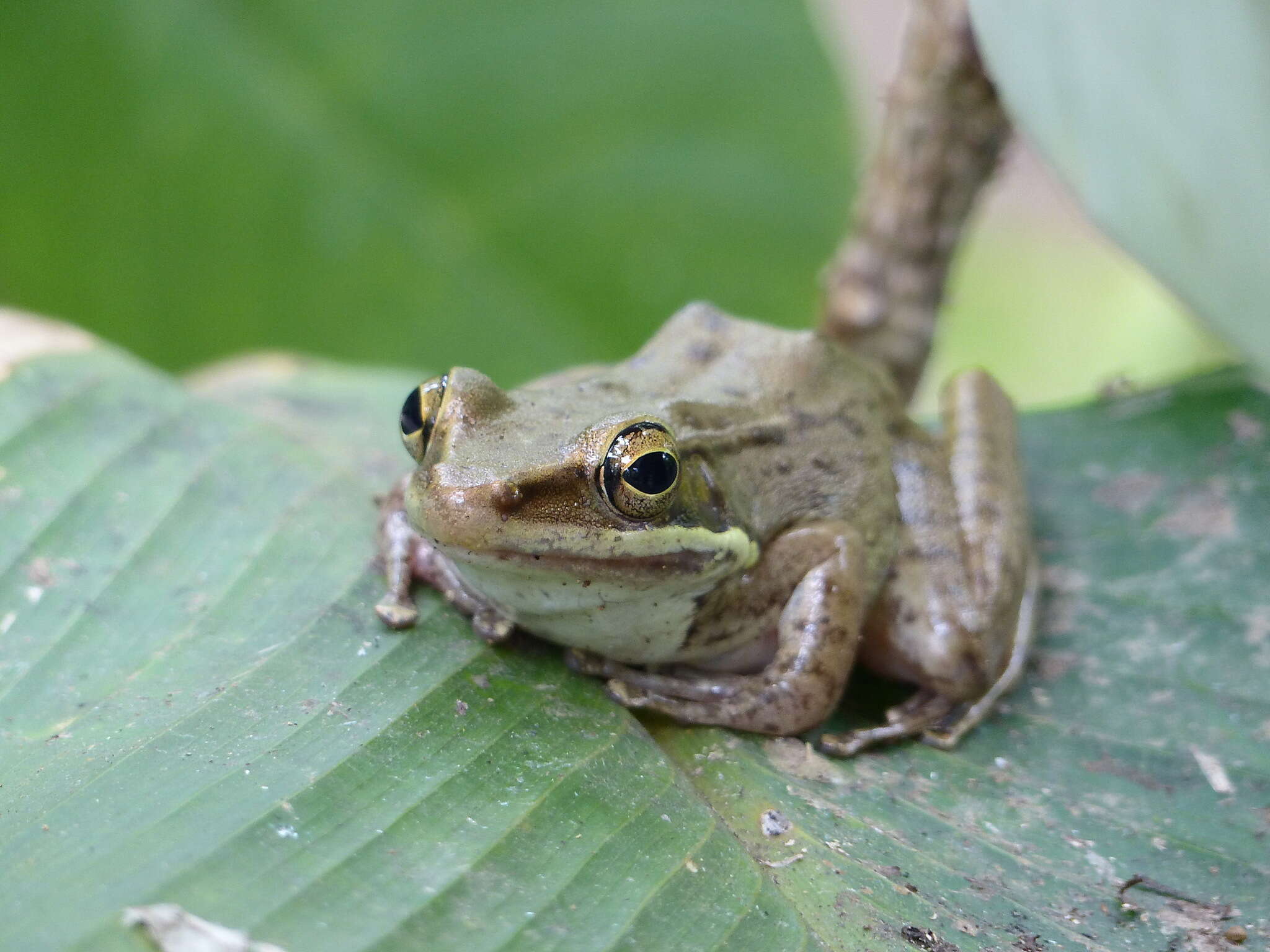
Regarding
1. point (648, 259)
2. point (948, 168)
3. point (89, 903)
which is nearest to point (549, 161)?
point (648, 259)

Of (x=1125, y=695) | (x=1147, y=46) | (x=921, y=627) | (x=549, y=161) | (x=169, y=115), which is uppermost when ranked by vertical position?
(x=169, y=115)

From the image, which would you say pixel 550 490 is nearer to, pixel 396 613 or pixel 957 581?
pixel 396 613

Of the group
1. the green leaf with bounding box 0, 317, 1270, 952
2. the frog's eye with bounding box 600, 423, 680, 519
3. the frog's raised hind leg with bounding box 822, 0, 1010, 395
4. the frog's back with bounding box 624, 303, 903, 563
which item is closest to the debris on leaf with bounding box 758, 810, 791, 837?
the green leaf with bounding box 0, 317, 1270, 952

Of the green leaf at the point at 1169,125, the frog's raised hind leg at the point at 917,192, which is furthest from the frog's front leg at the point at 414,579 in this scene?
the frog's raised hind leg at the point at 917,192

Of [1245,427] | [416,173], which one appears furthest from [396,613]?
[1245,427]

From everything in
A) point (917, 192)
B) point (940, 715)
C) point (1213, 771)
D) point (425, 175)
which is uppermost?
point (425, 175)

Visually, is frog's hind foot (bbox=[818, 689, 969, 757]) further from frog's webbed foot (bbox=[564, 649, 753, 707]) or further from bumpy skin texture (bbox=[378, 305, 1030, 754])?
frog's webbed foot (bbox=[564, 649, 753, 707])

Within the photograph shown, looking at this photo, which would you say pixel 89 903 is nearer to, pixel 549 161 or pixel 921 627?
pixel 921 627
